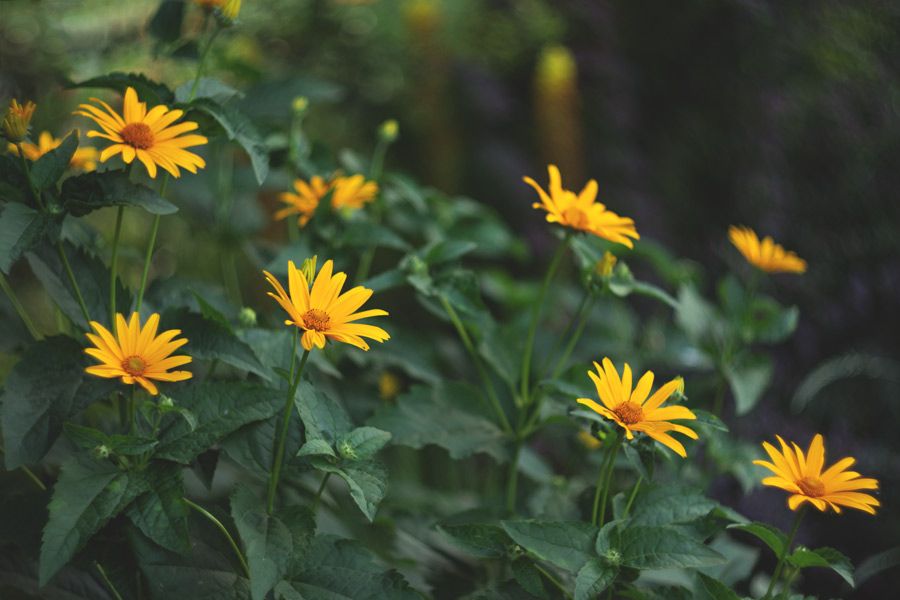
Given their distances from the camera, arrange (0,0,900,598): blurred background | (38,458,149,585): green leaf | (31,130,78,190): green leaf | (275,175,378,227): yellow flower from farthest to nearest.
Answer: (0,0,900,598): blurred background, (275,175,378,227): yellow flower, (31,130,78,190): green leaf, (38,458,149,585): green leaf

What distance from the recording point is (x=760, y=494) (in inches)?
51.4

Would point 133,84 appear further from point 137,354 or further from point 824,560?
point 824,560

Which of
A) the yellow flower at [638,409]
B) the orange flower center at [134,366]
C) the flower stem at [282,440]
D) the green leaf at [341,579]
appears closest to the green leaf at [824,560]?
the yellow flower at [638,409]

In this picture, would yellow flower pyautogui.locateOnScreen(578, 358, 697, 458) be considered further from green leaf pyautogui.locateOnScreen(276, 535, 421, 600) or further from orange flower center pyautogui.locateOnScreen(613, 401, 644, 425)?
green leaf pyautogui.locateOnScreen(276, 535, 421, 600)

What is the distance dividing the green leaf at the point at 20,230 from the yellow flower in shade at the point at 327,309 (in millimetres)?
180

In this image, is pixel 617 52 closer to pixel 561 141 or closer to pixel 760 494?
pixel 561 141

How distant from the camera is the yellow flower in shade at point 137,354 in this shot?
0.62 metres

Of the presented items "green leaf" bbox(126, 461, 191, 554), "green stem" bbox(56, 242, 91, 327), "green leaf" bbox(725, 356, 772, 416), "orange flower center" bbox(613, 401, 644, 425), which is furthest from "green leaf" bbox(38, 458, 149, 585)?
"green leaf" bbox(725, 356, 772, 416)

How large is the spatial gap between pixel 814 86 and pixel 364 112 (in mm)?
1046

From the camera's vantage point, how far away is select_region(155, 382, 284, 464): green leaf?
0.66 metres

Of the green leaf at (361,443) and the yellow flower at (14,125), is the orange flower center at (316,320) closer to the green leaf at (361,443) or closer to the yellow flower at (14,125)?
the green leaf at (361,443)

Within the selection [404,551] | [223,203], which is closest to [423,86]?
[223,203]

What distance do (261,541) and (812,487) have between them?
405 mm

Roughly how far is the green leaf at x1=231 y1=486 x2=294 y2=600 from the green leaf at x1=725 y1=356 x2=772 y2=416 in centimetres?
54
